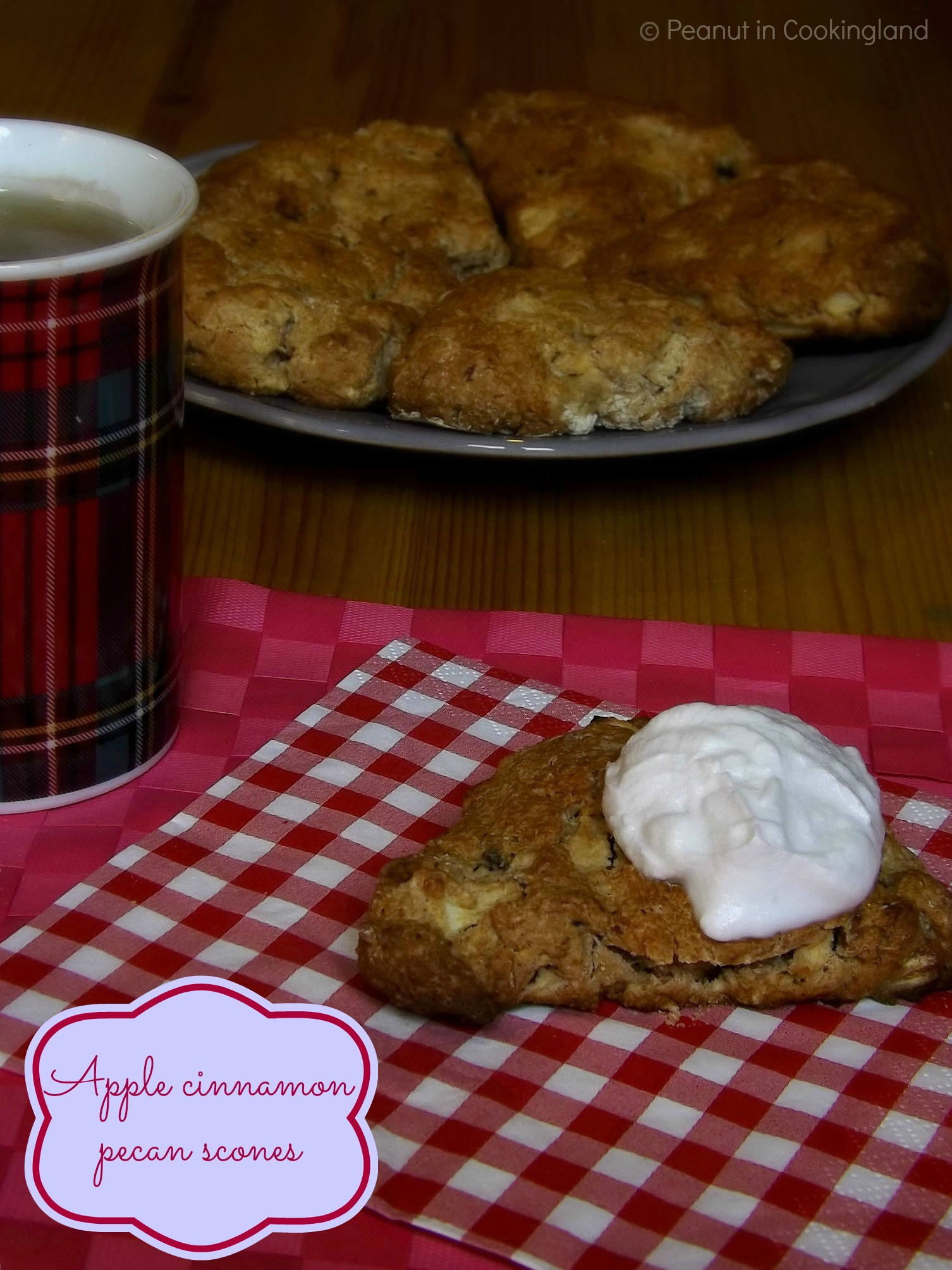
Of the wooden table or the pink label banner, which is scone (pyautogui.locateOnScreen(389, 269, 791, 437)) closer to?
the wooden table

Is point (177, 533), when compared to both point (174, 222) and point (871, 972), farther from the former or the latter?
point (871, 972)

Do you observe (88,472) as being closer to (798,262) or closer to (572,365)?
(572,365)

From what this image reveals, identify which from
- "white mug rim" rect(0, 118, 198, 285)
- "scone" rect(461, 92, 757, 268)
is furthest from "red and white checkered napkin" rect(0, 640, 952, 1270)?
"scone" rect(461, 92, 757, 268)

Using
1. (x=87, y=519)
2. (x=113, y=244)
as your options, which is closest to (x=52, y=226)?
(x=113, y=244)

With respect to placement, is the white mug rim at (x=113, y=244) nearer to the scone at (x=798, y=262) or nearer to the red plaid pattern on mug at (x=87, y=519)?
the red plaid pattern on mug at (x=87, y=519)

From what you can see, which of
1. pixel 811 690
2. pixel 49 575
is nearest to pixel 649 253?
pixel 811 690

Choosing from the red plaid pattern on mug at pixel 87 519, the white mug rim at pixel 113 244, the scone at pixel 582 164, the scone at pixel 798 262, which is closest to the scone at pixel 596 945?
the red plaid pattern on mug at pixel 87 519
